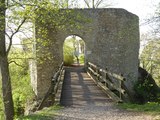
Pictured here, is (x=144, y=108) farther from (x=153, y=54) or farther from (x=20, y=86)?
(x=20, y=86)

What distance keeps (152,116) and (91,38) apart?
11630mm

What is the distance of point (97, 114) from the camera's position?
857cm

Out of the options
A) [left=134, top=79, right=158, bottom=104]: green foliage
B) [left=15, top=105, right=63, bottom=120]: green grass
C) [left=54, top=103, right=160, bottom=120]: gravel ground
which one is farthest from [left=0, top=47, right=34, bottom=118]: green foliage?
[left=54, top=103, right=160, bottom=120]: gravel ground

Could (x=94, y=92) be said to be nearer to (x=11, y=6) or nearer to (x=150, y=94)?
(x=11, y=6)

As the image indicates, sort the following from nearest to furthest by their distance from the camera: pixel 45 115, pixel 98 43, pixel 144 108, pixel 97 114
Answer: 1. pixel 45 115
2. pixel 97 114
3. pixel 144 108
4. pixel 98 43

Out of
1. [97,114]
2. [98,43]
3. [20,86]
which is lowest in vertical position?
[20,86]

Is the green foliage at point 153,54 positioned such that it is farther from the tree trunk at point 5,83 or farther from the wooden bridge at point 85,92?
the tree trunk at point 5,83

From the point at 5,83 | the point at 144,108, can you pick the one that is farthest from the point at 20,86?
the point at 144,108

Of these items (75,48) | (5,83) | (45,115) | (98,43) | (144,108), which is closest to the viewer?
(45,115)

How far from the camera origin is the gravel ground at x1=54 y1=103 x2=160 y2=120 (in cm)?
814

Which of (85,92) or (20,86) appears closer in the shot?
(85,92)

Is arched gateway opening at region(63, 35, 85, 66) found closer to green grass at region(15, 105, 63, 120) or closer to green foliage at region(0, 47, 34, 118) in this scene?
green foliage at region(0, 47, 34, 118)

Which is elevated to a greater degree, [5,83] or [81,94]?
[5,83]

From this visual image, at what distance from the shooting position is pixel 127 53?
788 inches
